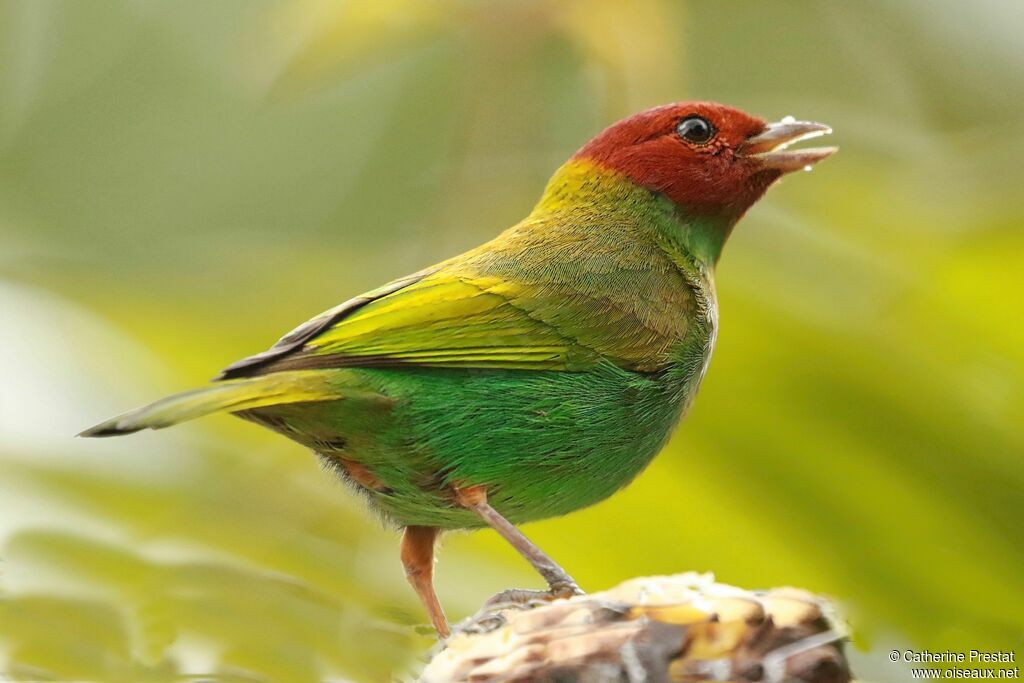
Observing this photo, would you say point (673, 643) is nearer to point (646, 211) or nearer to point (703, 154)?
point (646, 211)

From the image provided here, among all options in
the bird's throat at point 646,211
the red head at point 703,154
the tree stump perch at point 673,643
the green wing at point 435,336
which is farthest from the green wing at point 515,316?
the tree stump perch at point 673,643

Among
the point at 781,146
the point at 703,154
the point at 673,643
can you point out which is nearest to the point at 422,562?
the point at 673,643

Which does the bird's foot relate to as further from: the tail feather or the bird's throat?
the bird's throat

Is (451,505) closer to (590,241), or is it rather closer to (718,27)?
(590,241)

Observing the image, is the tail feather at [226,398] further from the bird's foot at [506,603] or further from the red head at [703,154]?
the red head at [703,154]

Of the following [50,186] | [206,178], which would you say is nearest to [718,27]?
[206,178]

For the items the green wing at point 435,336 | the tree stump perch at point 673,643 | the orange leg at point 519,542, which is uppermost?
the green wing at point 435,336
